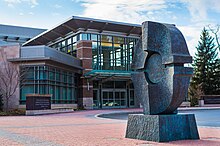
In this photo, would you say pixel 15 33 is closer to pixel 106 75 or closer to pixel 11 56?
pixel 106 75

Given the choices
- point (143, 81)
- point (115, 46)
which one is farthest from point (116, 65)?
point (143, 81)

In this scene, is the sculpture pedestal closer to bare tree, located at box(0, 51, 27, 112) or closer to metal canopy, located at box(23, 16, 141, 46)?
bare tree, located at box(0, 51, 27, 112)

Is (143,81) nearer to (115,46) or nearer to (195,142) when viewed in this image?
(195,142)

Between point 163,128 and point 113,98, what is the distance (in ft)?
110

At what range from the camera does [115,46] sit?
42.5 m

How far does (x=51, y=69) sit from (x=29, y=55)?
9.53ft

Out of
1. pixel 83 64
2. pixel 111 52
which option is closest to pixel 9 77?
pixel 83 64

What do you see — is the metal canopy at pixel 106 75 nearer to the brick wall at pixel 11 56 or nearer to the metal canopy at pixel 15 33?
the brick wall at pixel 11 56

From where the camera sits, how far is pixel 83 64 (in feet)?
131

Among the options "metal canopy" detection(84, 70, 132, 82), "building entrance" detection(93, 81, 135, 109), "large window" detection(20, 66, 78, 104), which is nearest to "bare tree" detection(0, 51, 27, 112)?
"large window" detection(20, 66, 78, 104)

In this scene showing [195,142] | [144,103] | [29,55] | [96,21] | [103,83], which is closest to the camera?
[195,142]

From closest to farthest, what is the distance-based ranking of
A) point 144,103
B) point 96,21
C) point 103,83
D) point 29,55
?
point 144,103
point 29,55
point 96,21
point 103,83

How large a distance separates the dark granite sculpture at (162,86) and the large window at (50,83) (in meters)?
24.1

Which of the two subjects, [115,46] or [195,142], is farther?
[115,46]
